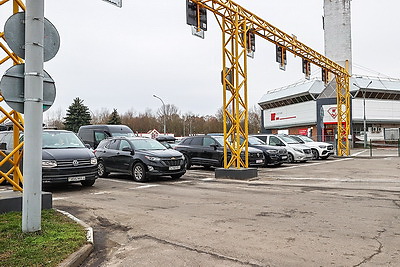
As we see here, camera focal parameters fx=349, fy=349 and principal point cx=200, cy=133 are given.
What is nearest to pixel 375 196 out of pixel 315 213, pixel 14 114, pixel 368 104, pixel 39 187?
pixel 315 213

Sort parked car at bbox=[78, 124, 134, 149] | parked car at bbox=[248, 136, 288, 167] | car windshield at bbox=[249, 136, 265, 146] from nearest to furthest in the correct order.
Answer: parked car at bbox=[248, 136, 288, 167]
car windshield at bbox=[249, 136, 265, 146]
parked car at bbox=[78, 124, 134, 149]

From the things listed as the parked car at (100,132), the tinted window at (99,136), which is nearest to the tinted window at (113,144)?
the parked car at (100,132)

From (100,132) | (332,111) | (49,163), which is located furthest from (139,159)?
(332,111)

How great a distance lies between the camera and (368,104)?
4466 centimetres

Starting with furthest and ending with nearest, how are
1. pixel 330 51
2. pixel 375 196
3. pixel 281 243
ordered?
1. pixel 330 51
2. pixel 375 196
3. pixel 281 243

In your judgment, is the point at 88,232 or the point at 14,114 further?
the point at 14,114

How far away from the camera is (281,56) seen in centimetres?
1775

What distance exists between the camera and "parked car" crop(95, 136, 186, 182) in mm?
11648

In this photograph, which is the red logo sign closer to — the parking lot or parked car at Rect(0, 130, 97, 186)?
the parking lot

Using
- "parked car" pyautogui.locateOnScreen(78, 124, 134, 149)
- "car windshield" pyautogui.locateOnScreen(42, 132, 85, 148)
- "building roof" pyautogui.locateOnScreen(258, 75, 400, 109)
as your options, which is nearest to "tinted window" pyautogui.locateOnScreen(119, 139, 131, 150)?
"car windshield" pyautogui.locateOnScreen(42, 132, 85, 148)

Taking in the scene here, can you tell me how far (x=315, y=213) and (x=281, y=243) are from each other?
7.12 ft

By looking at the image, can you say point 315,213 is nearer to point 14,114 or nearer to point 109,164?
point 14,114

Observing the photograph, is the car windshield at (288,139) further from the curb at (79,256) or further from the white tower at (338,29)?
the white tower at (338,29)

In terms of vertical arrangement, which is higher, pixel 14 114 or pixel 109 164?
pixel 14 114
